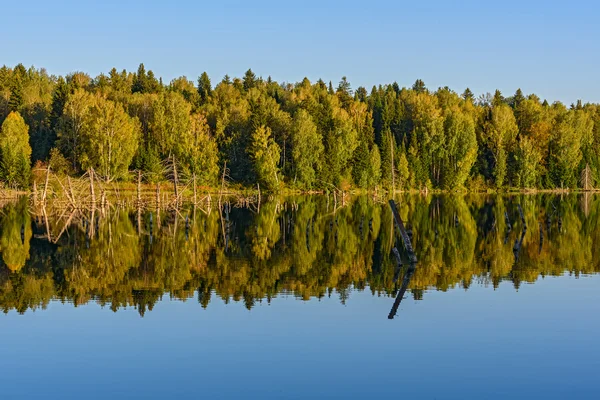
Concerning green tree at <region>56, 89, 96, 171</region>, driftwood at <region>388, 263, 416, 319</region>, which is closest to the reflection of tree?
driftwood at <region>388, 263, 416, 319</region>

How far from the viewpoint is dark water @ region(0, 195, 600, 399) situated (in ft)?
53.1

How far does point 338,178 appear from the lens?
115 meters

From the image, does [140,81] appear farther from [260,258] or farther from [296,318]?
[296,318]

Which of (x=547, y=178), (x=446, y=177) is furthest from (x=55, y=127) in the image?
(x=547, y=178)

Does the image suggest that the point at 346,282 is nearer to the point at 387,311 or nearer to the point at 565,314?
the point at 387,311

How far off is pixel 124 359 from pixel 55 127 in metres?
96.4

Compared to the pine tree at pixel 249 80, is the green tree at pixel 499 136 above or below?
below

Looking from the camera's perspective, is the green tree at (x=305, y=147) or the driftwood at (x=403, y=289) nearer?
the driftwood at (x=403, y=289)

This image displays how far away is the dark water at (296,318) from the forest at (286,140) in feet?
199

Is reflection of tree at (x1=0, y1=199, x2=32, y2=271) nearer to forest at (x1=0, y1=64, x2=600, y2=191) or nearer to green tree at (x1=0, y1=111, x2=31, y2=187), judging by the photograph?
green tree at (x1=0, y1=111, x2=31, y2=187)

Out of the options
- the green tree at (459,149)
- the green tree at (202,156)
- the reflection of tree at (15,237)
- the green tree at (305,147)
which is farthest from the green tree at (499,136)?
the reflection of tree at (15,237)

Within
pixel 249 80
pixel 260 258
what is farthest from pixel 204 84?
pixel 260 258

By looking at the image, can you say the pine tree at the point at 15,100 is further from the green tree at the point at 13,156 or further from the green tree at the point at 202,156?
the green tree at the point at 202,156

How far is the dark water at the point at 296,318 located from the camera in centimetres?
1619
